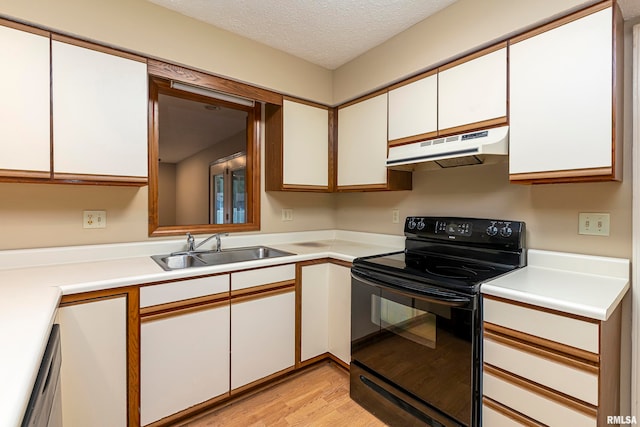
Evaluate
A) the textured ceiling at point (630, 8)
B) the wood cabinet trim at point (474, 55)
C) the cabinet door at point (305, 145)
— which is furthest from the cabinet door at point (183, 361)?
the textured ceiling at point (630, 8)

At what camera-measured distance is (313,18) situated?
6.47 feet

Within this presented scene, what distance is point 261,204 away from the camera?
103 inches

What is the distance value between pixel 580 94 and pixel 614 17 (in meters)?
0.32

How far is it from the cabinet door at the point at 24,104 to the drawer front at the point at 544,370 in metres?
2.27

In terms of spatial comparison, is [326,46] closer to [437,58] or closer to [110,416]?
[437,58]

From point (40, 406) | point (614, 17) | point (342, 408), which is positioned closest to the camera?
point (40, 406)

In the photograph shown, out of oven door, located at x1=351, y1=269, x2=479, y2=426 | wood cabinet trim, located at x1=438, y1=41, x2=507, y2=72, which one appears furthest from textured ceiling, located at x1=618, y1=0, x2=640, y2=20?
oven door, located at x1=351, y1=269, x2=479, y2=426

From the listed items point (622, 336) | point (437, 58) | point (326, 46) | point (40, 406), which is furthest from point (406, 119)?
point (40, 406)

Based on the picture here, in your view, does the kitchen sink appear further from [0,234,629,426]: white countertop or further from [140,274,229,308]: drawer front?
[140,274,229,308]: drawer front

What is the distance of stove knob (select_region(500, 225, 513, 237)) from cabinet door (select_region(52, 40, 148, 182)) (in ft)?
6.94

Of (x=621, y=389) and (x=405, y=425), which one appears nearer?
(x=621, y=389)

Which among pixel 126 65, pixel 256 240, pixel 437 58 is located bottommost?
pixel 256 240

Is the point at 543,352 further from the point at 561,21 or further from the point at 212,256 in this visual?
the point at 212,256

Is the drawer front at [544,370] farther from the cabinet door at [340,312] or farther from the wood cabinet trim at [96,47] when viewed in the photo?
the wood cabinet trim at [96,47]
